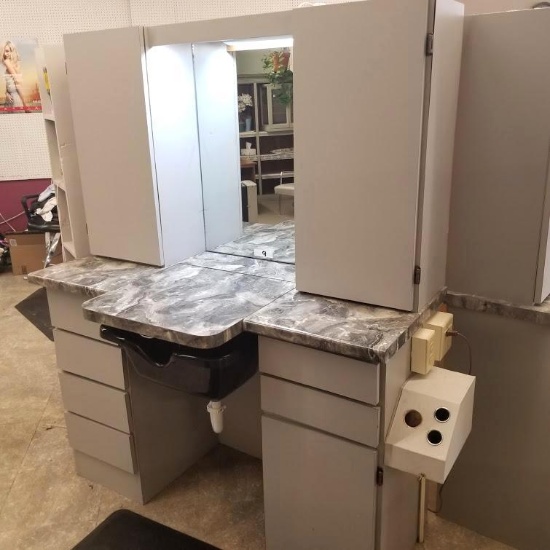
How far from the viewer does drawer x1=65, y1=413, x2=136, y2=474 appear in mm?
2305

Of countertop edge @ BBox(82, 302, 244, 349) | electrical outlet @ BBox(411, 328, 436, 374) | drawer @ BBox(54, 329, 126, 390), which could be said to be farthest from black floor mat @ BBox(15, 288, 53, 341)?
electrical outlet @ BBox(411, 328, 436, 374)

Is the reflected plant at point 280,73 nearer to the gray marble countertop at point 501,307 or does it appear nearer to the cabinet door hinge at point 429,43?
the cabinet door hinge at point 429,43

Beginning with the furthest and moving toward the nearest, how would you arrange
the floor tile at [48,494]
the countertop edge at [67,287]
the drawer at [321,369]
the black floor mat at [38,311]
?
the black floor mat at [38,311]
the floor tile at [48,494]
the countertop edge at [67,287]
the drawer at [321,369]

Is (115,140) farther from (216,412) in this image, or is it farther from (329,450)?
(329,450)

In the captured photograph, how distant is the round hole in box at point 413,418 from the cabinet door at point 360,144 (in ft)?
1.06

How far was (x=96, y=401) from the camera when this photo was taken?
91.6 inches

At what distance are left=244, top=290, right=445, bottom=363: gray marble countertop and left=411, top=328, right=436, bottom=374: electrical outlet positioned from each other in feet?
0.12

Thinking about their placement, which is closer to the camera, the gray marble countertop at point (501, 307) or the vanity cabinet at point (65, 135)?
the gray marble countertop at point (501, 307)

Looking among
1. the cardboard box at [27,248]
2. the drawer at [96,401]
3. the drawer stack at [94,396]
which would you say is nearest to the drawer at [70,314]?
the drawer stack at [94,396]

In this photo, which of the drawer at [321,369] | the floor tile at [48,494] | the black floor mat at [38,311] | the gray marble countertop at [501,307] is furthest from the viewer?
the black floor mat at [38,311]

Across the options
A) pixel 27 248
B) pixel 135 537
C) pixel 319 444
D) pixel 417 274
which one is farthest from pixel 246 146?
pixel 27 248

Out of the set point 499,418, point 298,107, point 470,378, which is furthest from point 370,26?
point 499,418

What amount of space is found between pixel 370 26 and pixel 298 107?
0.32 meters

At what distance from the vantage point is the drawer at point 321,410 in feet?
5.44
